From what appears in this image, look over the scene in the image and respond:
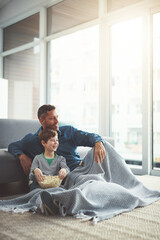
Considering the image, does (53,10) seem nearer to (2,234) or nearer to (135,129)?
(135,129)

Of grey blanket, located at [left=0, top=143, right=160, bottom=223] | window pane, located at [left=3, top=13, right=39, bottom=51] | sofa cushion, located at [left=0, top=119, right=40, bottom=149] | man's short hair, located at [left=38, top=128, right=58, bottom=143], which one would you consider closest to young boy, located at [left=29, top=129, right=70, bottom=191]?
man's short hair, located at [left=38, top=128, right=58, bottom=143]

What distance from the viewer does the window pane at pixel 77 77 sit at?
4445 millimetres

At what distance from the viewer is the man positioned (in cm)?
230

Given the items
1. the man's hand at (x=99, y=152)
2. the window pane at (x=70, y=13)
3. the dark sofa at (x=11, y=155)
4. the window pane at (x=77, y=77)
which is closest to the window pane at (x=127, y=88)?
the window pane at (x=77, y=77)

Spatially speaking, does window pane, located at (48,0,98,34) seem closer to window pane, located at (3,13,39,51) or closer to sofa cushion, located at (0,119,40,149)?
window pane, located at (3,13,39,51)

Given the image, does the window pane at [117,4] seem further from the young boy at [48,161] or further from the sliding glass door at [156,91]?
the young boy at [48,161]

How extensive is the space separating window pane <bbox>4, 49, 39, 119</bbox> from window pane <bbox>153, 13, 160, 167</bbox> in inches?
94.2

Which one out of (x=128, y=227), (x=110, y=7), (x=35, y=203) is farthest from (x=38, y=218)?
(x=110, y=7)

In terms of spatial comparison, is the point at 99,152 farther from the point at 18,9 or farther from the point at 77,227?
the point at 18,9

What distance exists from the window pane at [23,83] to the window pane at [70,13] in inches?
26.4

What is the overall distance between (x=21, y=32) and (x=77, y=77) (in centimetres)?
185

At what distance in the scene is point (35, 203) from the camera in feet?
6.20

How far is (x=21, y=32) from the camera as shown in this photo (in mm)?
5809

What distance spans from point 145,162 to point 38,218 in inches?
89.4
